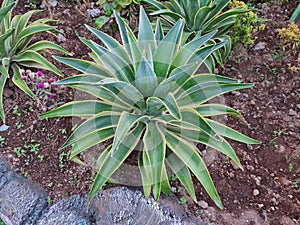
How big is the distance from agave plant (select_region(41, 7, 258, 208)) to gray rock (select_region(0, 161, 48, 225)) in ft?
1.71

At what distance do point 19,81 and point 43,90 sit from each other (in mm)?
170

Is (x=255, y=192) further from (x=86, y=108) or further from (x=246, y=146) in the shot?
(x=86, y=108)

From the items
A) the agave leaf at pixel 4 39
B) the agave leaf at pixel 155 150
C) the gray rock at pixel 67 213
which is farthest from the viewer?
the agave leaf at pixel 4 39

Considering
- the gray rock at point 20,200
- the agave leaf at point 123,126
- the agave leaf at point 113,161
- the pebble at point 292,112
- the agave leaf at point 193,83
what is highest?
the agave leaf at point 193,83

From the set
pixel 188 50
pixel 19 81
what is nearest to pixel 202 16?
pixel 188 50

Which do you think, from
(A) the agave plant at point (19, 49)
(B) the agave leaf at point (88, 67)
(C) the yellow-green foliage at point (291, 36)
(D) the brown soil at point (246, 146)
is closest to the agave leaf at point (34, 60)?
(A) the agave plant at point (19, 49)

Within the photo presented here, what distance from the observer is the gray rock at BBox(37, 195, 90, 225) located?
2.02 meters

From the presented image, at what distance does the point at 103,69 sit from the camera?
6.53ft

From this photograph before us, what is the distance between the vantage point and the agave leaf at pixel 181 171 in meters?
1.86

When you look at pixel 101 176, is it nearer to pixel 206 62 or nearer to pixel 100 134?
pixel 100 134

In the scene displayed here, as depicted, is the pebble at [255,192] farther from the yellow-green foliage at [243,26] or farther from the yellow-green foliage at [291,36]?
the yellow-green foliage at [291,36]

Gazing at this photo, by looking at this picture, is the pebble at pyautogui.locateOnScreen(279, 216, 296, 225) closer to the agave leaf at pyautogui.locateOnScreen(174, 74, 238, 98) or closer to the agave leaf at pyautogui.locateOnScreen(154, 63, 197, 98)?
the agave leaf at pyautogui.locateOnScreen(174, 74, 238, 98)

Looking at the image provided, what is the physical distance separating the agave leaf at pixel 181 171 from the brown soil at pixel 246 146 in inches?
10.5

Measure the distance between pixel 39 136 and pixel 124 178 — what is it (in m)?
0.76
